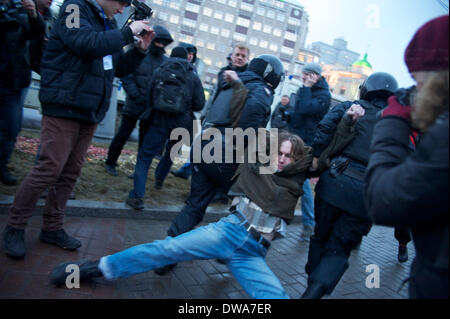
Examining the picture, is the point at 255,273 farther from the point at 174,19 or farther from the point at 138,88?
the point at 174,19

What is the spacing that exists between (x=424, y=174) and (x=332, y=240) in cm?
155

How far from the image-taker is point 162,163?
15.4 ft

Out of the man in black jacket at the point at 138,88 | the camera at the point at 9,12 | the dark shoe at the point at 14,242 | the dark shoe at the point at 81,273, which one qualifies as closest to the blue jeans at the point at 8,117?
the camera at the point at 9,12

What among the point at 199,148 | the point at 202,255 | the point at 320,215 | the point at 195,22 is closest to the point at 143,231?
the point at 199,148

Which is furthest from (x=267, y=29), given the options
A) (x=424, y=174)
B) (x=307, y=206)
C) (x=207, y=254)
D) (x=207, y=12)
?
(x=424, y=174)

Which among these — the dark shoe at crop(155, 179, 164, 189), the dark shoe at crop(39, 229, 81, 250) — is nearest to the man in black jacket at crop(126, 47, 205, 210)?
the dark shoe at crop(155, 179, 164, 189)

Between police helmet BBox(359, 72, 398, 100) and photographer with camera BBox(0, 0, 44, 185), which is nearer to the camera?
police helmet BBox(359, 72, 398, 100)

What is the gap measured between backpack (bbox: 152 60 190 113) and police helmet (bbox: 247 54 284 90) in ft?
4.02

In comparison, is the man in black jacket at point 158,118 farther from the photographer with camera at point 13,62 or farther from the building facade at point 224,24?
the building facade at point 224,24

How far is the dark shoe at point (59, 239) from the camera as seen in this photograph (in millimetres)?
2752

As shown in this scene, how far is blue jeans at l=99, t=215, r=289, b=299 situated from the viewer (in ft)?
6.72

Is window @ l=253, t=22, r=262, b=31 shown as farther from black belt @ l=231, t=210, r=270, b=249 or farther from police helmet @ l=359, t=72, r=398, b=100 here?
black belt @ l=231, t=210, r=270, b=249

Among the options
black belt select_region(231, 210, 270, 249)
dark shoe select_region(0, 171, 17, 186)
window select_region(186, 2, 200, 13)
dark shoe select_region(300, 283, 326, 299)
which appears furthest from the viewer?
window select_region(186, 2, 200, 13)
